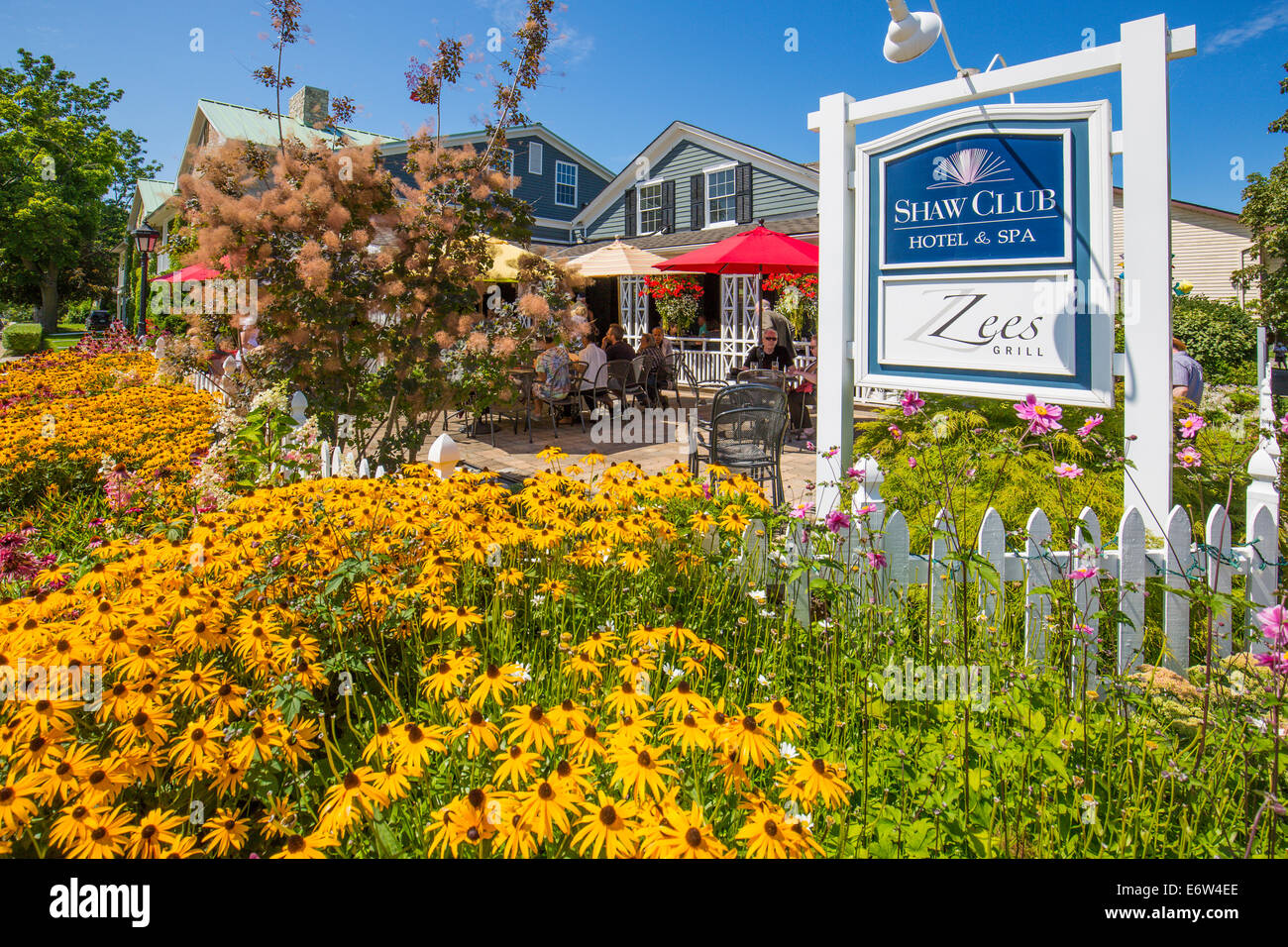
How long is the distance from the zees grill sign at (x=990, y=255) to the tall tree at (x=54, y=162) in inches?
1505

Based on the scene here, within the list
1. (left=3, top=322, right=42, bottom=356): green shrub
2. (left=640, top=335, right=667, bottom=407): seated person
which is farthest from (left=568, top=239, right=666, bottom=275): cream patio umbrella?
(left=3, top=322, right=42, bottom=356): green shrub

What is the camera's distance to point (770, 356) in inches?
376

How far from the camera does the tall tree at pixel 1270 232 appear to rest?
703 inches

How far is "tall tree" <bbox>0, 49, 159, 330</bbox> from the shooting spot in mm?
32531

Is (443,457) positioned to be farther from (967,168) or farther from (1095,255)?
(1095,255)

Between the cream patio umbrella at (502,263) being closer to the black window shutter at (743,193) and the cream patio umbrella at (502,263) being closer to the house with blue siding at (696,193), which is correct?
the house with blue siding at (696,193)

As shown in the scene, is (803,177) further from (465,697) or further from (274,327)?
(465,697)

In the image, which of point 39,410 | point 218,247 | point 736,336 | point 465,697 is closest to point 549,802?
point 465,697

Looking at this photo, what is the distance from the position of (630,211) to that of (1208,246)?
753 inches

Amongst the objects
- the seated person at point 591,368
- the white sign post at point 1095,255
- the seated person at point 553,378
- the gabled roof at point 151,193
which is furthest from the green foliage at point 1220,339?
the gabled roof at point 151,193

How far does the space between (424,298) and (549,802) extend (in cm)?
416

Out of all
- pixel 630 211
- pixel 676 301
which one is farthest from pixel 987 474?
pixel 630 211

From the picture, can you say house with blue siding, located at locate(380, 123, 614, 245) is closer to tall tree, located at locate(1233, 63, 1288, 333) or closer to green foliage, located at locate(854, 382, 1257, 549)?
tall tree, located at locate(1233, 63, 1288, 333)
